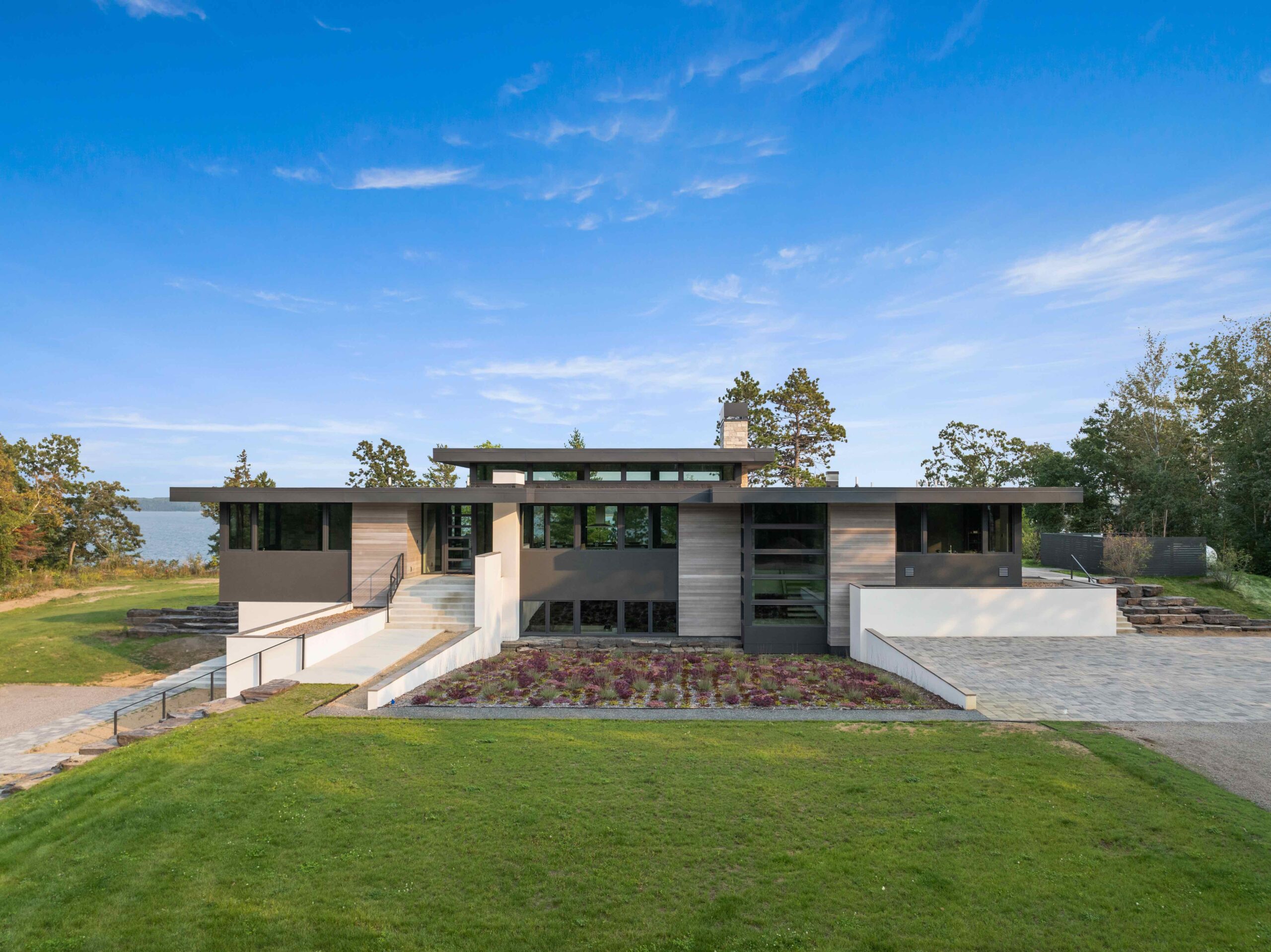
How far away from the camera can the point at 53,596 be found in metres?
28.5

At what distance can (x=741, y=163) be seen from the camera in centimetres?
2127

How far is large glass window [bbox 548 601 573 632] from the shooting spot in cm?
1705

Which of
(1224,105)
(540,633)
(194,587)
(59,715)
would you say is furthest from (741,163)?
(194,587)

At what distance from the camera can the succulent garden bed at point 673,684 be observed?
35.2ft

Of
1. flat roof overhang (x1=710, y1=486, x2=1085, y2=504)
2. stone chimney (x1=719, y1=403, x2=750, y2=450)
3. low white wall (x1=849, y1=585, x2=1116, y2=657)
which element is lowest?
low white wall (x1=849, y1=585, x2=1116, y2=657)

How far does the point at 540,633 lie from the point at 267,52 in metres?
20.1

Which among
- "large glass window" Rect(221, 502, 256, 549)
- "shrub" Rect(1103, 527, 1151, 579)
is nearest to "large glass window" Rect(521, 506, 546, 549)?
"large glass window" Rect(221, 502, 256, 549)

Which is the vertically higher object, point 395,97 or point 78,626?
point 395,97

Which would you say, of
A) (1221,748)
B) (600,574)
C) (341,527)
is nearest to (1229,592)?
(1221,748)

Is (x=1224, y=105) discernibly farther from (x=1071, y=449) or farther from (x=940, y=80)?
(x=1071, y=449)

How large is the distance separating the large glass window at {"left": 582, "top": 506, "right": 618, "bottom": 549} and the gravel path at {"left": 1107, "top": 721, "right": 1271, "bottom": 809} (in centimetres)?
1167

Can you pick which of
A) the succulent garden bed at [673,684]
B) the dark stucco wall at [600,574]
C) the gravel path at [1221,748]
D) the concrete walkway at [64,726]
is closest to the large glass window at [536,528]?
the dark stucco wall at [600,574]

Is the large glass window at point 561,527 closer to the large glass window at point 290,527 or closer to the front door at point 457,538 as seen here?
the front door at point 457,538

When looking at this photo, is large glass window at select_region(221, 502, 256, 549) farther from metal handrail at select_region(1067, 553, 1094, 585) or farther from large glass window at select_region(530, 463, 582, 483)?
metal handrail at select_region(1067, 553, 1094, 585)
